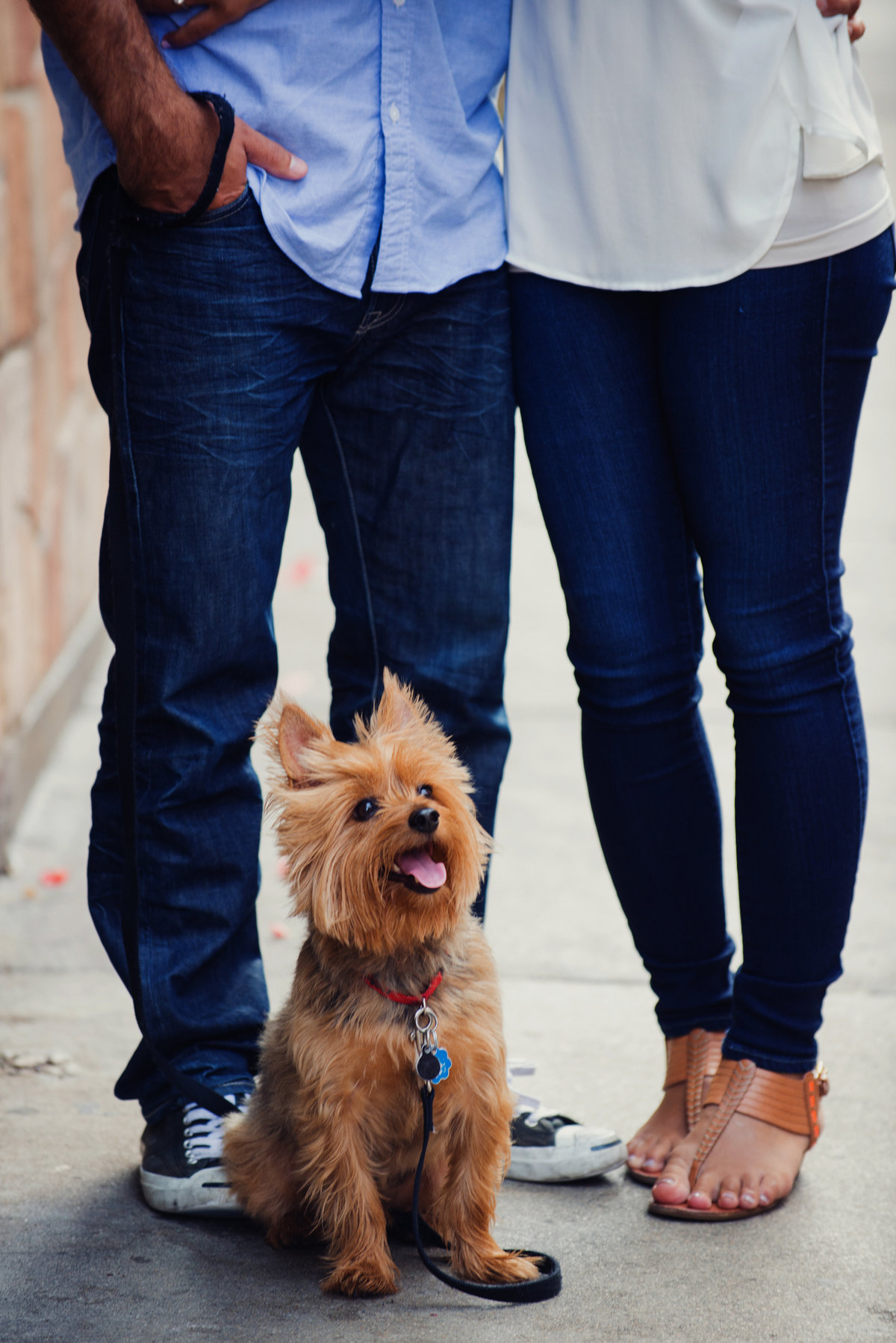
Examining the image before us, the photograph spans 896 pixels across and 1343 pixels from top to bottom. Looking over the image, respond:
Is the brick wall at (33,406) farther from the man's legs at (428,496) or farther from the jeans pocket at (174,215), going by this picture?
the jeans pocket at (174,215)

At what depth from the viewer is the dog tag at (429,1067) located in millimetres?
2021

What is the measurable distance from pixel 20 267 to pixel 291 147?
2.25 m

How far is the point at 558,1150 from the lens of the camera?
8.09 ft

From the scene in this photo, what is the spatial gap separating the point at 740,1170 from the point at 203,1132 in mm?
919

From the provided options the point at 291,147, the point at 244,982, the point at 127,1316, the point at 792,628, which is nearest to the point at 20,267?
the point at 291,147

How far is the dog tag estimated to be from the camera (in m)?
2.02

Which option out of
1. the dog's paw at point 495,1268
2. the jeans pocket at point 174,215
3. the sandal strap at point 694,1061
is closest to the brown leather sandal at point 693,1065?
the sandal strap at point 694,1061

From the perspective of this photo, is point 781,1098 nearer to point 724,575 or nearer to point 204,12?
point 724,575

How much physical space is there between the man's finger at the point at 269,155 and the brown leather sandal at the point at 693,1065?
162cm

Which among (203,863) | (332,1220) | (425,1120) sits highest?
(203,863)

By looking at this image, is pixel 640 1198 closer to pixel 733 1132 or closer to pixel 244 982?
pixel 733 1132

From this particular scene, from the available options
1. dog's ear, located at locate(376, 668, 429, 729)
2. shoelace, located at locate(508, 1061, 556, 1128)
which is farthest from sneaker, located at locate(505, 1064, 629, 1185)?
dog's ear, located at locate(376, 668, 429, 729)

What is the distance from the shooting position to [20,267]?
13.6 feet

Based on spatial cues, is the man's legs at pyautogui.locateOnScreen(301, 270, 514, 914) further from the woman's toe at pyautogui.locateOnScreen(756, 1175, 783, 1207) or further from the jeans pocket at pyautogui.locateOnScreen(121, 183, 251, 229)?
the woman's toe at pyautogui.locateOnScreen(756, 1175, 783, 1207)
